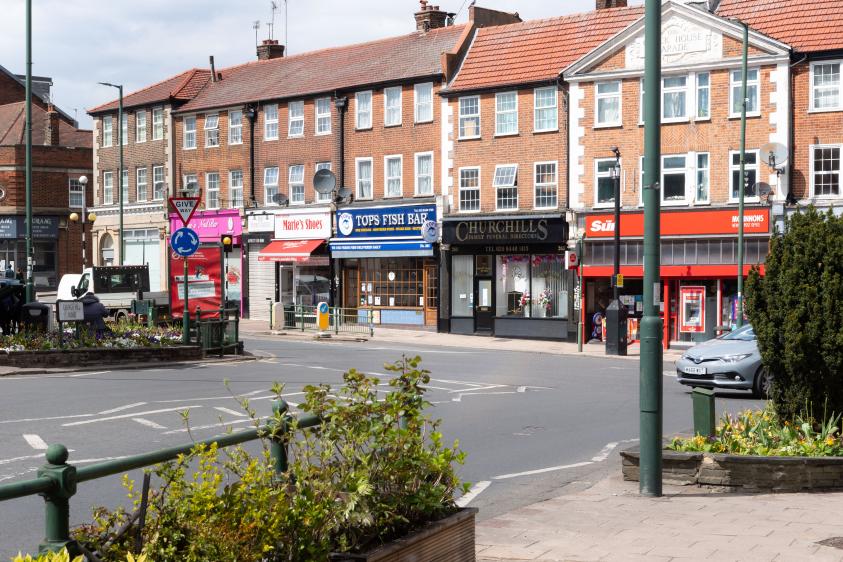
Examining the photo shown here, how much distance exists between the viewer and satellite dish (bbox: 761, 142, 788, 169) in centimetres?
3412

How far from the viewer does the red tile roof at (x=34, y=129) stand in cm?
6831

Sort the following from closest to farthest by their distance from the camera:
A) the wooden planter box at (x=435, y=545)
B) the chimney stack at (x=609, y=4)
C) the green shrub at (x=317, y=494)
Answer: the green shrub at (x=317, y=494) → the wooden planter box at (x=435, y=545) → the chimney stack at (x=609, y=4)

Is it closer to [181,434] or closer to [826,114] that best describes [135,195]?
[826,114]

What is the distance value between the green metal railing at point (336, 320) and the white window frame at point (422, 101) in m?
7.76

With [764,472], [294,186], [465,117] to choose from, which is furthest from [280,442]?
[294,186]

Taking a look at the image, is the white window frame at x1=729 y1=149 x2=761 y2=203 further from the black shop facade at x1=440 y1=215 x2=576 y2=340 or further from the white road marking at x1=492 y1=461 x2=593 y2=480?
the white road marking at x1=492 y1=461 x2=593 y2=480

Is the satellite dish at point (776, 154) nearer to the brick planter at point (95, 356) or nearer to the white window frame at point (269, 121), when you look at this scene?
the brick planter at point (95, 356)

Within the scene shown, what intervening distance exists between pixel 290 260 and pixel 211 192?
7007 millimetres

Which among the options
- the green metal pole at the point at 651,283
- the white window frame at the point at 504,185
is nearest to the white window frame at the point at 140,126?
the white window frame at the point at 504,185

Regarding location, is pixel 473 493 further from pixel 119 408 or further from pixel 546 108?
pixel 546 108

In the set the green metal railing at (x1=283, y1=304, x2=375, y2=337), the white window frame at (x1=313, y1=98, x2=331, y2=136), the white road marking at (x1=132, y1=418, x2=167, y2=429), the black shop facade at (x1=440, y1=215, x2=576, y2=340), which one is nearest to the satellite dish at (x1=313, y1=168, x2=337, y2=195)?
the white window frame at (x1=313, y1=98, x2=331, y2=136)

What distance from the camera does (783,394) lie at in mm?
12148

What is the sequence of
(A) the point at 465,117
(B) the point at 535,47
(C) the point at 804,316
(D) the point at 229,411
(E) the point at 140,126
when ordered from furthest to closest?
(E) the point at 140,126, (A) the point at 465,117, (B) the point at 535,47, (D) the point at 229,411, (C) the point at 804,316

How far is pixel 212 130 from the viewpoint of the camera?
50.7 m
